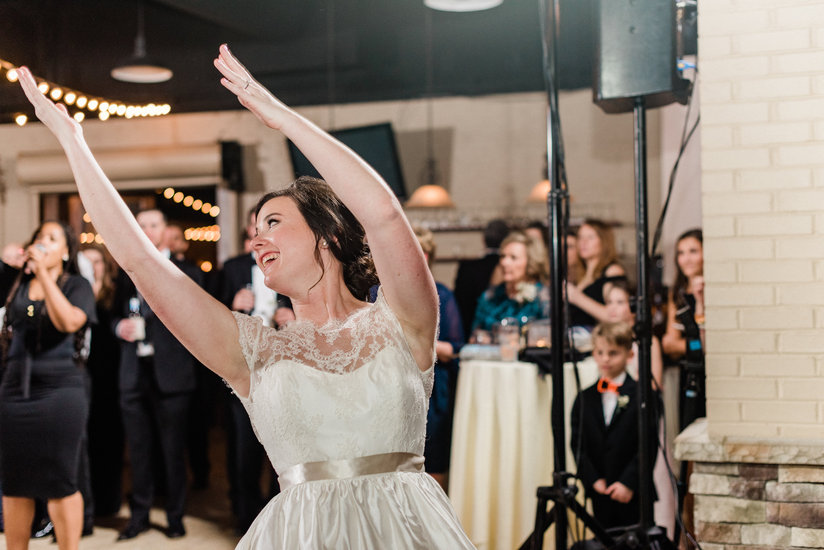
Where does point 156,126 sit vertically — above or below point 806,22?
above

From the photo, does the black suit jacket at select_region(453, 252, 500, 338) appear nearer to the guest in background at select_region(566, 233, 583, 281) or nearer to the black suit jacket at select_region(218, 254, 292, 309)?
the guest in background at select_region(566, 233, 583, 281)

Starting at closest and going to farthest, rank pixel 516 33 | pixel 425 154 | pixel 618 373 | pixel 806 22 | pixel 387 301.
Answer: pixel 387 301, pixel 806 22, pixel 618 373, pixel 516 33, pixel 425 154

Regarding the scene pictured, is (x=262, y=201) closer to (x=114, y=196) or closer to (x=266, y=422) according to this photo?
(x=114, y=196)

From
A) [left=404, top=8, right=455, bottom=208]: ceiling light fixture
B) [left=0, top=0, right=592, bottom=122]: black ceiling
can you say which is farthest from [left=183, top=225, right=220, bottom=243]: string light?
[left=404, top=8, right=455, bottom=208]: ceiling light fixture

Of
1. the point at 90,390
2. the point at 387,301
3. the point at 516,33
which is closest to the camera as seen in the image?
the point at 387,301

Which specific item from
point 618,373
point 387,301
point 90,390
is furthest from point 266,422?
point 90,390

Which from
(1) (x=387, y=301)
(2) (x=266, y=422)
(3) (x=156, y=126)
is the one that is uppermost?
(3) (x=156, y=126)

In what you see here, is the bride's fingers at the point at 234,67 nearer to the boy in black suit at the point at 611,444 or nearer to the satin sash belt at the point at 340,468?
the satin sash belt at the point at 340,468

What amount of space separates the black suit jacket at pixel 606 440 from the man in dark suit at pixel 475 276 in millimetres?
1599

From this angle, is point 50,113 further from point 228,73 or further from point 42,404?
point 42,404

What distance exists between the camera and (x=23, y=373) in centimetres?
352

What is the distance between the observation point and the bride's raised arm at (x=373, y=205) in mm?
1169

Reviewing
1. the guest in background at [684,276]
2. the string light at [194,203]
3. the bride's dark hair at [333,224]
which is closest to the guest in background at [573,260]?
the guest in background at [684,276]

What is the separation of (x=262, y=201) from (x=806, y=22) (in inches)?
71.7
